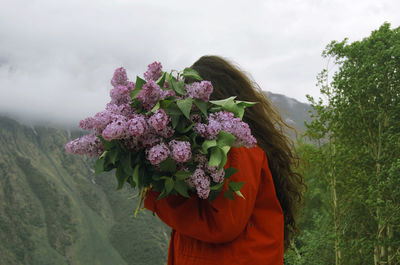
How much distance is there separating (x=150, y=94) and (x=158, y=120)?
0.22 metres

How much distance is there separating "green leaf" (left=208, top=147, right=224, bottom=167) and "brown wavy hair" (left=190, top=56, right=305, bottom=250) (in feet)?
2.43

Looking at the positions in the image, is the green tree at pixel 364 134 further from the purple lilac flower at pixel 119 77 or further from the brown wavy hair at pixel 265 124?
the purple lilac flower at pixel 119 77

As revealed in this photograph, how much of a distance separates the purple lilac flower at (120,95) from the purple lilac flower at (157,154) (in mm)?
389

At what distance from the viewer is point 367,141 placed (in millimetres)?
10109

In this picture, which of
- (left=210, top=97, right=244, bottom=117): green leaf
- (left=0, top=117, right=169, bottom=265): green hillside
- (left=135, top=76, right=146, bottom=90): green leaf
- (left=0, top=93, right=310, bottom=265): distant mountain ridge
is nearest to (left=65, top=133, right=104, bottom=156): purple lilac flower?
(left=135, top=76, right=146, bottom=90): green leaf

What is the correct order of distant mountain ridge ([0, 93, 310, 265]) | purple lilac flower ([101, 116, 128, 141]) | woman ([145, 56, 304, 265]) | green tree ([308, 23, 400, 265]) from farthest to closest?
distant mountain ridge ([0, 93, 310, 265]) → green tree ([308, 23, 400, 265]) → woman ([145, 56, 304, 265]) → purple lilac flower ([101, 116, 128, 141])

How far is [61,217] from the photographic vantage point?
433ft

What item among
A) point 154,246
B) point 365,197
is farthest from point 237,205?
point 154,246

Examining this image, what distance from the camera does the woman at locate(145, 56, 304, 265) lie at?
2.05 meters

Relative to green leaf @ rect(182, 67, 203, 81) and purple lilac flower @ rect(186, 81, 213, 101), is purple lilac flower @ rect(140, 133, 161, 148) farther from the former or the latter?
green leaf @ rect(182, 67, 203, 81)

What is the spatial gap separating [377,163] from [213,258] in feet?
28.4

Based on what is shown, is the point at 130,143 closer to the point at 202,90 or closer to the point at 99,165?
the point at 99,165

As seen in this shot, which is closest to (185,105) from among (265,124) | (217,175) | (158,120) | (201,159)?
(158,120)

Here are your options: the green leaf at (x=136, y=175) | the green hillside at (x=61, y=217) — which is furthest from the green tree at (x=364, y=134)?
the green hillside at (x=61, y=217)
